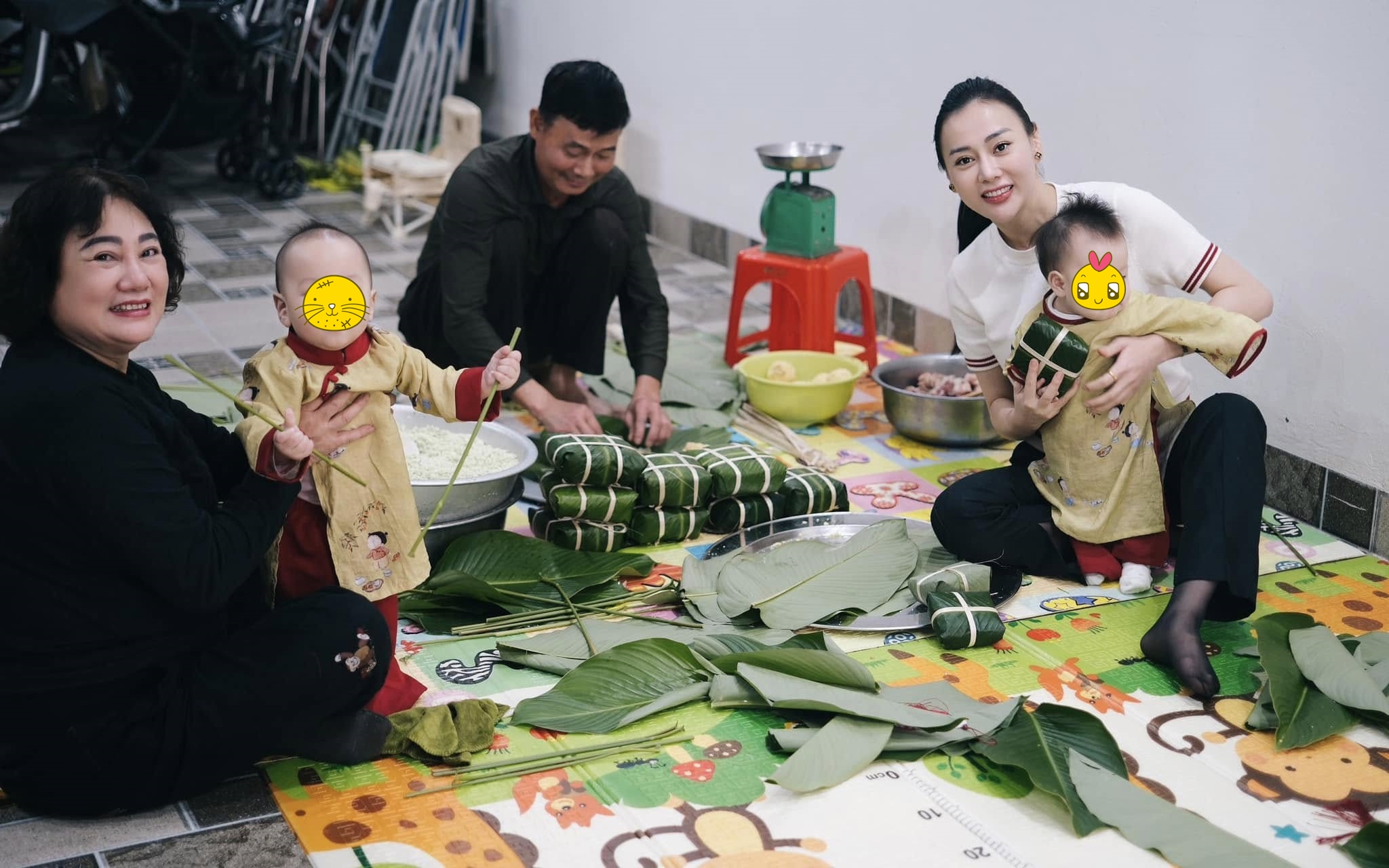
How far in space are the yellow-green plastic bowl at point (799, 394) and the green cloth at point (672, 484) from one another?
686 mm

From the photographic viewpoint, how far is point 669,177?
5438mm

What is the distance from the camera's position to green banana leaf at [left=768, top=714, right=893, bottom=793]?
1.84 metres

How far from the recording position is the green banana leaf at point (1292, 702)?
198 cm

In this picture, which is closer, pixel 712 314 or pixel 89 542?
pixel 89 542

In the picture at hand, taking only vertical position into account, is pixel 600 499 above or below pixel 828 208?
below

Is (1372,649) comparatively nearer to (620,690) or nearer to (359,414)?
(620,690)

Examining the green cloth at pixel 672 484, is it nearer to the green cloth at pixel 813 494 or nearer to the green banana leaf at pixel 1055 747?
the green cloth at pixel 813 494

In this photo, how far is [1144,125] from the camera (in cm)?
319

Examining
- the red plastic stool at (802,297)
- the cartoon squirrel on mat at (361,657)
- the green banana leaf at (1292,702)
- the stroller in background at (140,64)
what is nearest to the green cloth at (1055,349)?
the green banana leaf at (1292,702)

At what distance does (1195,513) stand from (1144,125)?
125 centimetres

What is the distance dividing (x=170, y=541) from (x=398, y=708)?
0.53m

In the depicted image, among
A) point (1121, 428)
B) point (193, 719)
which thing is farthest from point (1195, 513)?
point (193, 719)

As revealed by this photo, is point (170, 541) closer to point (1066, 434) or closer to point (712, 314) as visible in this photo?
point (1066, 434)

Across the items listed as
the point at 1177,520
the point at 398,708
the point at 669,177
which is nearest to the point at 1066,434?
the point at 1177,520
